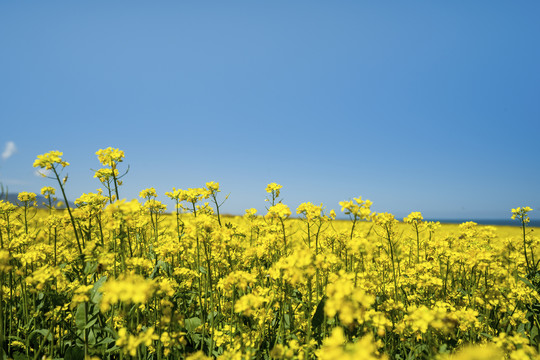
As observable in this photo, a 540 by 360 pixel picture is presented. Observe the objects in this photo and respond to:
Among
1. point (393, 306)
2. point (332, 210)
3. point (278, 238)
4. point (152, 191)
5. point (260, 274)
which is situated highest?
point (152, 191)

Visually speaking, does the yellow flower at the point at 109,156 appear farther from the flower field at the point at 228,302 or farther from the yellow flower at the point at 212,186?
the yellow flower at the point at 212,186

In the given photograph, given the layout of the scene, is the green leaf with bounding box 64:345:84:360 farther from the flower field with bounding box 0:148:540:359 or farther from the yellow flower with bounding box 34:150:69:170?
the yellow flower with bounding box 34:150:69:170

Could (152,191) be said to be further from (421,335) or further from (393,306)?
(421,335)

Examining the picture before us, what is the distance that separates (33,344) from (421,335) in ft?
13.1

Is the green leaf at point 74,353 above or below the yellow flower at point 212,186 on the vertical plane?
below

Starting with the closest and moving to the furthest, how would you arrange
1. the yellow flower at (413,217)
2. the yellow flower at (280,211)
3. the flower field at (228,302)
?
1. the flower field at (228,302)
2. the yellow flower at (280,211)
3. the yellow flower at (413,217)

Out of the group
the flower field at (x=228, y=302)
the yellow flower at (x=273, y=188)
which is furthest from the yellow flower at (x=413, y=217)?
the yellow flower at (x=273, y=188)

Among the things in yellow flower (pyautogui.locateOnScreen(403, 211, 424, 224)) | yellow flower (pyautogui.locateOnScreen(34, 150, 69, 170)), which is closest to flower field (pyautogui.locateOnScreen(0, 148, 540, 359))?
yellow flower (pyautogui.locateOnScreen(34, 150, 69, 170))

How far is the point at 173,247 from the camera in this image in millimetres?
3309

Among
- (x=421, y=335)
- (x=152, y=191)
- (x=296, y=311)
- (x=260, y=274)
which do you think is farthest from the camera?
(x=152, y=191)

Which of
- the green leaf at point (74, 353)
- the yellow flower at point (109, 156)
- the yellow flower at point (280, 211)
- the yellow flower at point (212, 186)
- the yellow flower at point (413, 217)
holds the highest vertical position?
the yellow flower at point (109, 156)

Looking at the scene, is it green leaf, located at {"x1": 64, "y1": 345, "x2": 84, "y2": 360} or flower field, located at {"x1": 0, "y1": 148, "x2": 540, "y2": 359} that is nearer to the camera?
flower field, located at {"x1": 0, "y1": 148, "x2": 540, "y2": 359}

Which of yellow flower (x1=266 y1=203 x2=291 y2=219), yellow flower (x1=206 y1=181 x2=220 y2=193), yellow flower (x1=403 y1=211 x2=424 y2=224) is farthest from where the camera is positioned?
yellow flower (x1=403 y1=211 x2=424 y2=224)

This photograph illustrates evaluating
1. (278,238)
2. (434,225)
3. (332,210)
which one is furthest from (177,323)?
(434,225)
